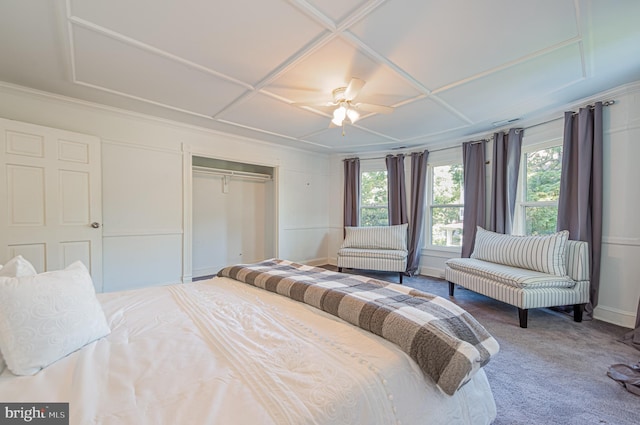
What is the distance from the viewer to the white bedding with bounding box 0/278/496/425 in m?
0.74

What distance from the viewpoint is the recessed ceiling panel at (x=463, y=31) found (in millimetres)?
1639

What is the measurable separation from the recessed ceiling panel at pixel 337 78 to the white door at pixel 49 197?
2.29 metres

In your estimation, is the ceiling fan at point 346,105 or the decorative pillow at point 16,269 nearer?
the decorative pillow at point 16,269

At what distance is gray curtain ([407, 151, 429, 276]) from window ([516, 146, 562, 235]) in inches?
56.4

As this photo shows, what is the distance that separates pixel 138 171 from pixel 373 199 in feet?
13.5

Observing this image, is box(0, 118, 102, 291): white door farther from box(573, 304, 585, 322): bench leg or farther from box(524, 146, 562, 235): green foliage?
box(524, 146, 562, 235): green foliage

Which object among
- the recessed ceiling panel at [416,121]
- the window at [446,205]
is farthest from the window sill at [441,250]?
the recessed ceiling panel at [416,121]

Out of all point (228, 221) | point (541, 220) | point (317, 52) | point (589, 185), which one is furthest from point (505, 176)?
point (228, 221)

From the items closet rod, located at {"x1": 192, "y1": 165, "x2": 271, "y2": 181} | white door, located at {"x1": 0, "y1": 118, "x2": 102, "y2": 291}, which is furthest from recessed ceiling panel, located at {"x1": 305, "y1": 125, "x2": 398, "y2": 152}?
white door, located at {"x1": 0, "y1": 118, "x2": 102, "y2": 291}

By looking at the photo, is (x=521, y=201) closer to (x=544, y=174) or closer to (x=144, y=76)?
(x=544, y=174)

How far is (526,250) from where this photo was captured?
3119 millimetres

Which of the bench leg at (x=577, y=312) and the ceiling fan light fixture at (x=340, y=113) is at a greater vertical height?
the ceiling fan light fixture at (x=340, y=113)

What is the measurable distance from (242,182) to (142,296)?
148 inches

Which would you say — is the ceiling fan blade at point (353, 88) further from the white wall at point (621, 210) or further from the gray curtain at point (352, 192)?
the gray curtain at point (352, 192)
